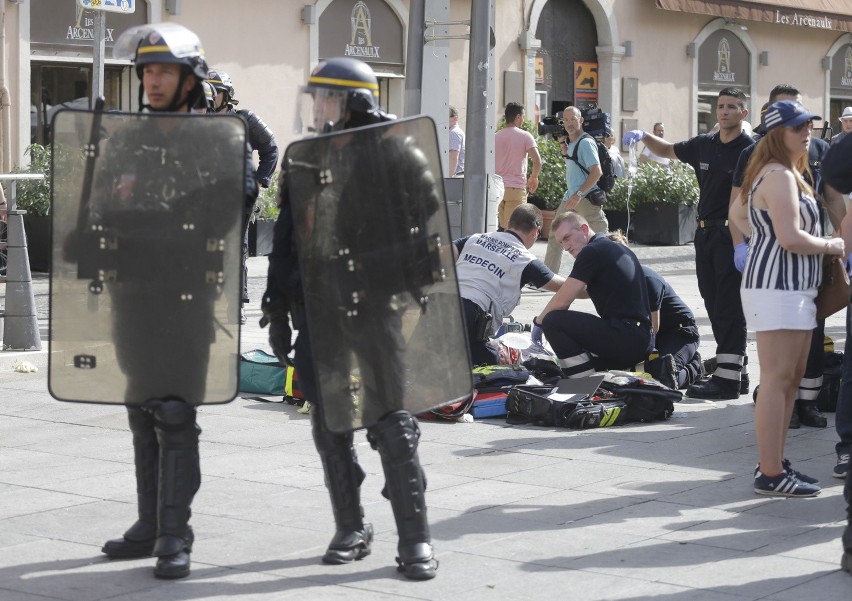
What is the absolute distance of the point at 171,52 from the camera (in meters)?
4.82

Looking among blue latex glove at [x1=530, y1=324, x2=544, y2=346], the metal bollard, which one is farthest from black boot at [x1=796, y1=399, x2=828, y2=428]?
the metal bollard

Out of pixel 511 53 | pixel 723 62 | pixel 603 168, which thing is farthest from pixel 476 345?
pixel 723 62

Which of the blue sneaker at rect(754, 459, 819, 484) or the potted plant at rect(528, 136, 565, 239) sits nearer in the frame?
the blue sneaker at rect(754, 459, 819, 484)

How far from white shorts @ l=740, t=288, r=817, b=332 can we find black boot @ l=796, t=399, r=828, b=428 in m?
1.74

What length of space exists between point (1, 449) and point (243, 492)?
5.01 ft

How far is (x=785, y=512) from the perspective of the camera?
5789 mm

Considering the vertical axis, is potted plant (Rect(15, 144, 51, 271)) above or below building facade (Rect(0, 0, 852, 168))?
below

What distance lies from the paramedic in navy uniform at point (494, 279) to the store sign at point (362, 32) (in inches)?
492

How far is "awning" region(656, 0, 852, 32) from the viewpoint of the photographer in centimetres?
2600

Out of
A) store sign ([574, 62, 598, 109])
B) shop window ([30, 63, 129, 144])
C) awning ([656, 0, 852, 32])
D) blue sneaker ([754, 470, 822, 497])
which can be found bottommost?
blue sneaker ([754, 470, 822, 497])

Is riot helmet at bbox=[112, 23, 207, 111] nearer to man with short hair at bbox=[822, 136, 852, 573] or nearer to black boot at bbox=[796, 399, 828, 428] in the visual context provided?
man with short hair at bbox=[822, 136, 852, 573]

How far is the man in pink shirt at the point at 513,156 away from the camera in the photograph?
1552 centimetres

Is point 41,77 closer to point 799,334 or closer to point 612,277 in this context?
point 612,277

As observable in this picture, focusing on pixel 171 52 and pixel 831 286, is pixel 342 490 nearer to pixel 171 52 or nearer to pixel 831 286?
pixel 171 52
